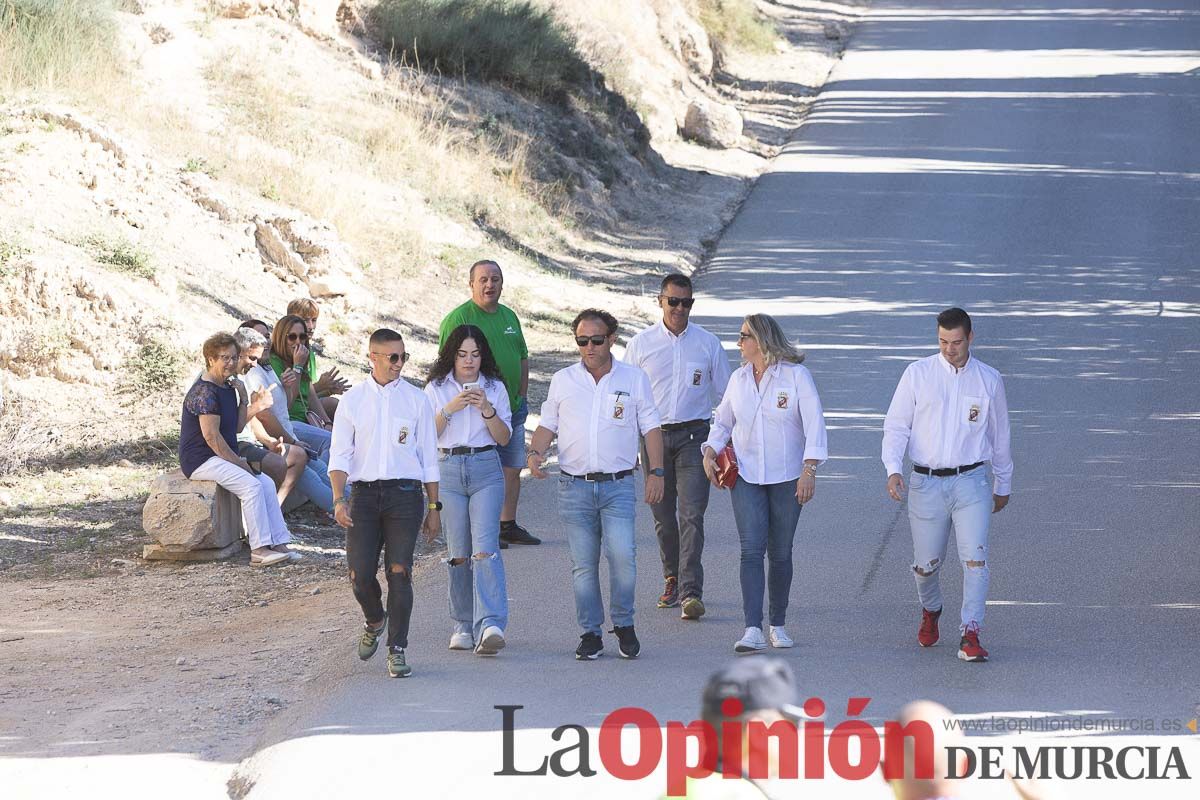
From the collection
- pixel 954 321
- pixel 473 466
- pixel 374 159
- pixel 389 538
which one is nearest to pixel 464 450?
pixel 473 466

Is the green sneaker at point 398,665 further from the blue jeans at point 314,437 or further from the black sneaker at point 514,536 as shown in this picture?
the blue jeans at point 314,437

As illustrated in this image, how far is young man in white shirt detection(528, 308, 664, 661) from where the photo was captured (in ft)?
26.8

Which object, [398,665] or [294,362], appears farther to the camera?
[294,362]

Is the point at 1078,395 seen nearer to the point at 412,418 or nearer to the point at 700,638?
the point at 700,638

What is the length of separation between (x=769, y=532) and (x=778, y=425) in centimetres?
61

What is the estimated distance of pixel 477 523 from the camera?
8.27 metres

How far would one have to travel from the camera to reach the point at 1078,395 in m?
15.0

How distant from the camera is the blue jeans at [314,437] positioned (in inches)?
461

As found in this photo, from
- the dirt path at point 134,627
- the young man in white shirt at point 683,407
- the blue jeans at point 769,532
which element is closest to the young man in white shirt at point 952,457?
the blue jeans at point 769,532

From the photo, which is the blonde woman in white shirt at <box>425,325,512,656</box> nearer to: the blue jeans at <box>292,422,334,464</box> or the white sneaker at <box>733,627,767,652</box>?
the white sneaker at <box>733,627,767,652</box>

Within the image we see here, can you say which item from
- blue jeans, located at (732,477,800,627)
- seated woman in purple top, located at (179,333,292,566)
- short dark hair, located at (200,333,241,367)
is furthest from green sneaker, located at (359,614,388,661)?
short dark hair, located at (200,333,241,367)

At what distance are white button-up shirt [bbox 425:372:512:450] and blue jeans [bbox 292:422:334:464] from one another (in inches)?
139

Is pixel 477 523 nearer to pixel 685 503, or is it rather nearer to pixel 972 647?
pixel 685 503

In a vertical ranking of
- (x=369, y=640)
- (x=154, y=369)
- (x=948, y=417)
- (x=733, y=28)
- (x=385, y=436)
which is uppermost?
(x=733, y=28)
